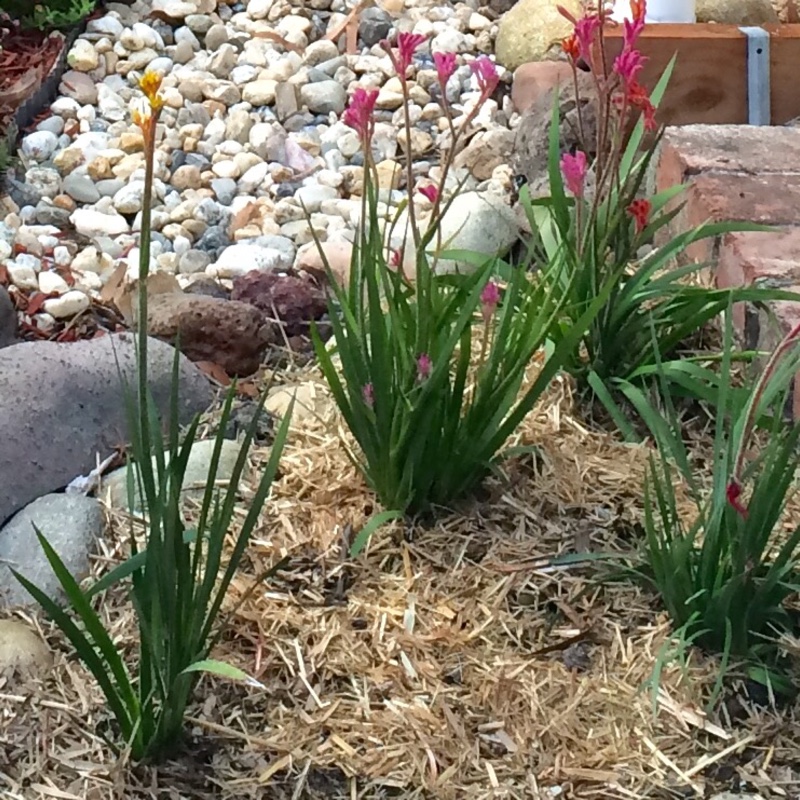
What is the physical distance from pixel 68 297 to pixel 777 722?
6.01 feet

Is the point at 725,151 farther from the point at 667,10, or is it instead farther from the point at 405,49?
the point at 405,49

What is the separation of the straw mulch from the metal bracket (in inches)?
67.5

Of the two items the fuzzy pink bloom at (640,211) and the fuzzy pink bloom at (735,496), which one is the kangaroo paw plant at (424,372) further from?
the fuzzy pink bloom at (735,496)

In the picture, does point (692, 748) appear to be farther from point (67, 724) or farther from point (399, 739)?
point (67, 724)

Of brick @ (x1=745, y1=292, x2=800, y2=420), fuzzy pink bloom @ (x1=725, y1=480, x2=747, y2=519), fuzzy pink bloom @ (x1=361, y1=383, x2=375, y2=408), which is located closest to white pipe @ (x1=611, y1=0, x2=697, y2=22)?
brick @ (x1=745, y1=292, x2=800, y2=420)

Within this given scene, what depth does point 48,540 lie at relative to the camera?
5.90ft

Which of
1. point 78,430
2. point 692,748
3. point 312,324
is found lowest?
point 692,748

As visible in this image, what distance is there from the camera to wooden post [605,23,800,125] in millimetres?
3246

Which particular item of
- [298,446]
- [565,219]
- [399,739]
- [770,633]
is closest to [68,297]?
[298,446]

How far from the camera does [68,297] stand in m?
2.67

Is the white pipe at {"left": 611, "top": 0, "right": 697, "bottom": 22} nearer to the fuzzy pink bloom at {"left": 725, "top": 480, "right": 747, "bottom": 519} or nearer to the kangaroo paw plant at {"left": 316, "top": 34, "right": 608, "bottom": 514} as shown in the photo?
the kangaroo paw plant at {"left": 316, "top": 34, "right": 608, "bottom": 514}

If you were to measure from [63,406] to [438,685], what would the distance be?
34.7 inches

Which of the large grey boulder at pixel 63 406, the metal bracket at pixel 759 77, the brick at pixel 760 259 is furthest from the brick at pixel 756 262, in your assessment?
the large grey boulder at pixel 63 406

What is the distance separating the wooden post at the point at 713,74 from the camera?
128 inches
